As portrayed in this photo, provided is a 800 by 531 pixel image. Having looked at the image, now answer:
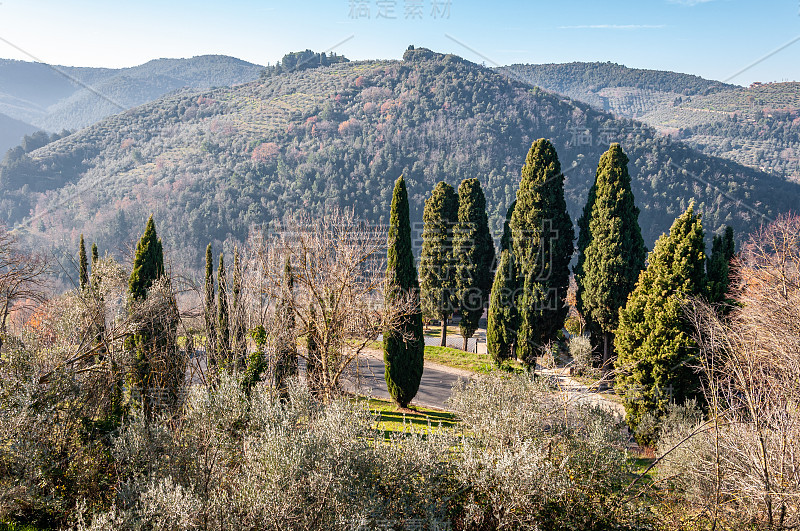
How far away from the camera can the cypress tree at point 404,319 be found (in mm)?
15430

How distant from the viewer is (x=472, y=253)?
70.2 ft

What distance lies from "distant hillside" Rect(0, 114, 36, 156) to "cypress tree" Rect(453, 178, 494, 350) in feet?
275

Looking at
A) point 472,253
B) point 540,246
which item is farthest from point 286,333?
point 472,253

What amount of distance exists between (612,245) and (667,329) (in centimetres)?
477

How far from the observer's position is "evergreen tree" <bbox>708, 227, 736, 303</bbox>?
44.7ft

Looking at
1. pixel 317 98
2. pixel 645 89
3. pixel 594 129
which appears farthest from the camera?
pixel 645 89

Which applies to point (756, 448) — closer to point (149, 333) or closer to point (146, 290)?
point (149, 333)

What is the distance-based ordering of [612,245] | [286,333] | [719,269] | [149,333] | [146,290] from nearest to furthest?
[286,333], [149,333], [146,290], [612,245], [719,269]

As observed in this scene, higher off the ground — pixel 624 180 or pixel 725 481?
pixel 624 180

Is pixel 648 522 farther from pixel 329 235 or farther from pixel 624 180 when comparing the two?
pixel 624 180

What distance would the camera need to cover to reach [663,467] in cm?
905

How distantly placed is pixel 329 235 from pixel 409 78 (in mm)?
66287

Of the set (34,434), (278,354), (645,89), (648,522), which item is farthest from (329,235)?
(645,89)

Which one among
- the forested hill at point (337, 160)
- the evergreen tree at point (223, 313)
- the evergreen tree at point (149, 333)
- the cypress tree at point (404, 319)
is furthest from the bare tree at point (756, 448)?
the forested hill at point (337, 160)
